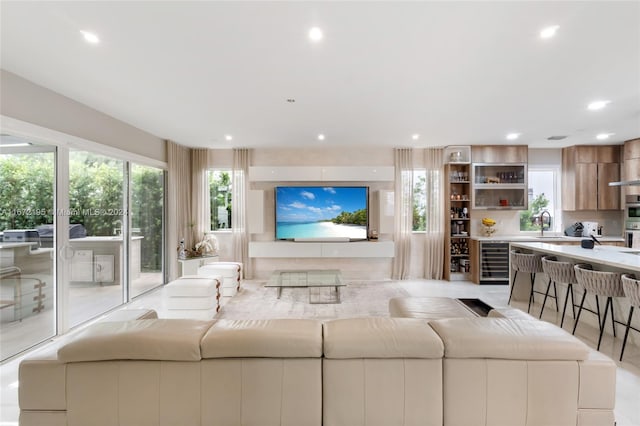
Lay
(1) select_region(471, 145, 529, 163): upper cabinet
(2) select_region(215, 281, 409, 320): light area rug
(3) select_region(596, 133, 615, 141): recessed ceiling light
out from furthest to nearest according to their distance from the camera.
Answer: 1. (1) select_region(471, 145, 529, 163): upper cabinet
2. (3) select_region(596, 133, 615, 141): recessed ceiling light
3. (2) select_region(215, 281, 409, 320): light area rug

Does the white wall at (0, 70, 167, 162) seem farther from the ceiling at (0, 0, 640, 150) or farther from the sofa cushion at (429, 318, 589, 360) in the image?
the sofa cushion at (429, 318, 589, 360)

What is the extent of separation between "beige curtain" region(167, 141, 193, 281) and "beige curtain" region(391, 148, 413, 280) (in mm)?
4246

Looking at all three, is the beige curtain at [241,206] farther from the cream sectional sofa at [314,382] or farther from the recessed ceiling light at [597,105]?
the recessed ceiling light at [597,105]

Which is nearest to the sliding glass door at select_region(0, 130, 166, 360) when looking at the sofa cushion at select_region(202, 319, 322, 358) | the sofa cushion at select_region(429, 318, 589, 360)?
the sofa cushion at select_region(202, 319, 322, 358)

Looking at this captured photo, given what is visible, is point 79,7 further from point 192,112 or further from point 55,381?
point 55,381

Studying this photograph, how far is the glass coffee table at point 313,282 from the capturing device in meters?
3.83

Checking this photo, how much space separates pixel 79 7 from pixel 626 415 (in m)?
4.53

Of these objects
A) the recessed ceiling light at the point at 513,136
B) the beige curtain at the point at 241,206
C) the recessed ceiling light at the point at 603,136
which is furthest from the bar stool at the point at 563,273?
the beige curtain at the point at 241,206

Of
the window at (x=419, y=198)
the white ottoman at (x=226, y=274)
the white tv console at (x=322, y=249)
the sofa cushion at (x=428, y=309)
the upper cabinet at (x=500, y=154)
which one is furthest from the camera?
the window at (x=419, y=198)

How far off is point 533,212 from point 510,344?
5.91m

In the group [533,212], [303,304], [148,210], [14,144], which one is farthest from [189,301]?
[533,212]

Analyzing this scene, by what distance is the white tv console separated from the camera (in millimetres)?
5309

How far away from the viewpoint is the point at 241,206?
18.3ft

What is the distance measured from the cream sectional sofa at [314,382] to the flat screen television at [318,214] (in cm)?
424
